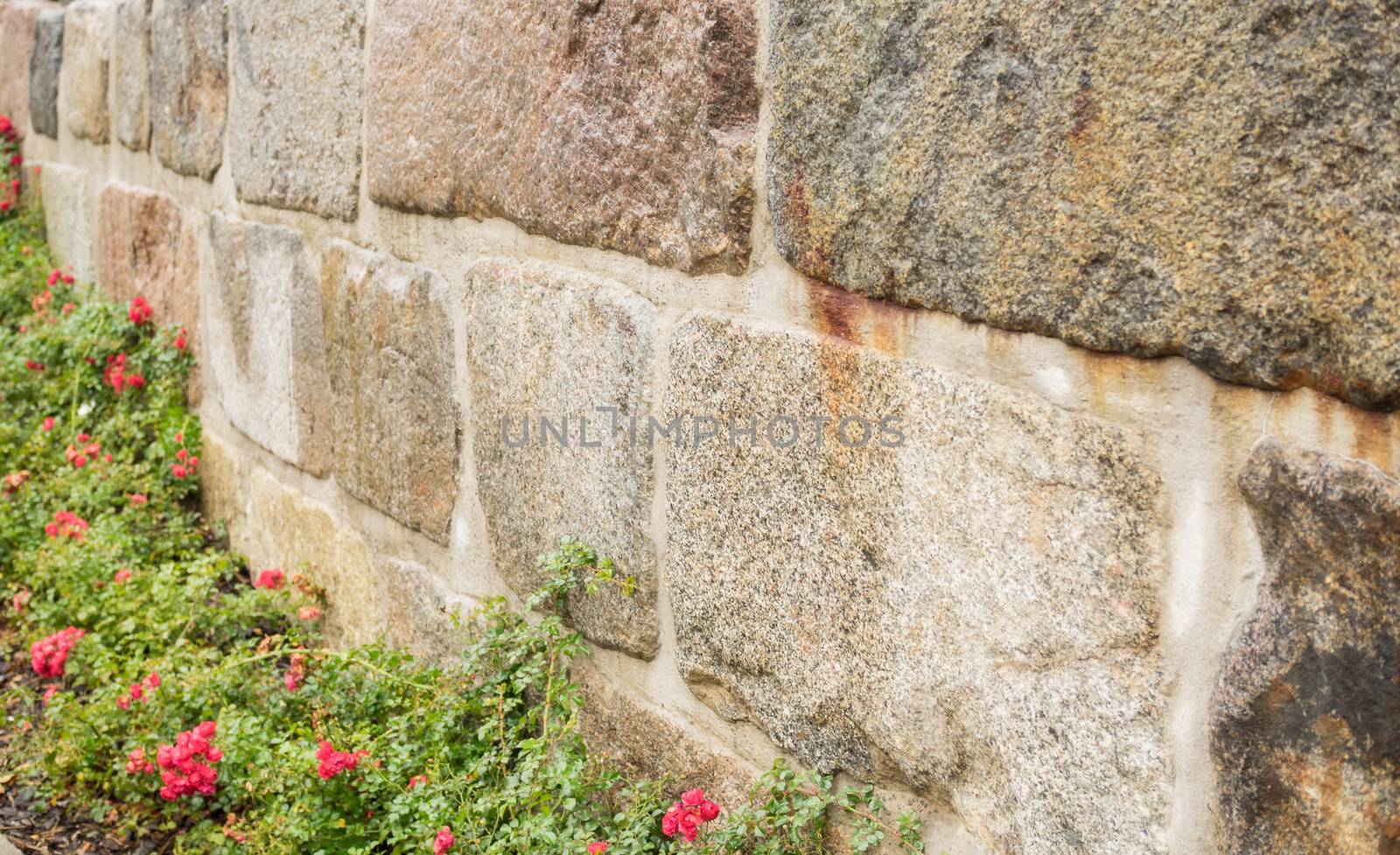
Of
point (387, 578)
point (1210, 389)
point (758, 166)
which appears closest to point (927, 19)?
point (758, 166)

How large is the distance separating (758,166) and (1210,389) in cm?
57

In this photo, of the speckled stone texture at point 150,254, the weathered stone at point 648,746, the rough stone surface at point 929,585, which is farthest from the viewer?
the speckled stone texture at point 150,254

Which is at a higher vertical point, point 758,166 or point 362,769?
point 758,166

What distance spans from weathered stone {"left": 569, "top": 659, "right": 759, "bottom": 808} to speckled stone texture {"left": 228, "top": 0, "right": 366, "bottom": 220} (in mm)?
1048

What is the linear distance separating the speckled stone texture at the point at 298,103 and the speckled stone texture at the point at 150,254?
1.73ft

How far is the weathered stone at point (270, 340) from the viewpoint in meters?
2.51

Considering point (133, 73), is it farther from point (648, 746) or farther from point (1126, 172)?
point (1126, 172)

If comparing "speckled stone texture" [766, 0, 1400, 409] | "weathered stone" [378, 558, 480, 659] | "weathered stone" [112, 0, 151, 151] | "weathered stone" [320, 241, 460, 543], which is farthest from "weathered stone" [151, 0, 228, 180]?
"speckled stone texture" [766, 0, 1400, 409]

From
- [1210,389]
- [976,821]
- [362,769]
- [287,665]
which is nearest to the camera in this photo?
[1210,389]

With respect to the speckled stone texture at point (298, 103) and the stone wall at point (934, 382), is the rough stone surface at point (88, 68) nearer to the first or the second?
the speckled stone texture at point (298, 103)

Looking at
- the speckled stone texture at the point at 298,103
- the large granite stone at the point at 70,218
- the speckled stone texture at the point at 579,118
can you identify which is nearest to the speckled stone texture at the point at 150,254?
the large granite stone at the point at 70,218

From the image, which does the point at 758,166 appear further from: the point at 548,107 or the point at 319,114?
the point at 319,114

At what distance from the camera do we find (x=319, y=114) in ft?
7.73

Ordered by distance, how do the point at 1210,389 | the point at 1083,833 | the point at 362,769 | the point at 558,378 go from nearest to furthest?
the point at 1210,389, the point at 1083,833, the point at 558,378, the point at 362,769
